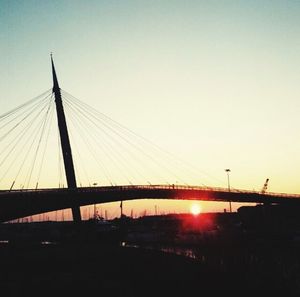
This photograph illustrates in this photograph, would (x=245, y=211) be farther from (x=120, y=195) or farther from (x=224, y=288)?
(x=224, y=288)

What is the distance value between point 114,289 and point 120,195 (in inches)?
1412

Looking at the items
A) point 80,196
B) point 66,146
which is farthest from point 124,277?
point 66,146

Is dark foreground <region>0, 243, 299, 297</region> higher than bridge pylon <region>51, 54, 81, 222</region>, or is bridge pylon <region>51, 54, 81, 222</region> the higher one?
bridge pylon <region>51, 54, 81, 222</region>

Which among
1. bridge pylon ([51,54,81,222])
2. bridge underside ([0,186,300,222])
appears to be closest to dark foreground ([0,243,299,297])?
bridge underside ([0,186,300,222])

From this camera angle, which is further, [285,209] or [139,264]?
[285,209]

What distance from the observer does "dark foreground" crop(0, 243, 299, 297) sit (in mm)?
20966

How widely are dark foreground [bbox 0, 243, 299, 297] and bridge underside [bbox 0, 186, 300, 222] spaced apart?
5.27m

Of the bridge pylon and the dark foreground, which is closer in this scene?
the dark foreground

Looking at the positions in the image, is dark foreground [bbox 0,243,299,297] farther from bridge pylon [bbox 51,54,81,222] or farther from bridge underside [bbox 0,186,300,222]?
bridge pylon [bbox 51,54,81,222]

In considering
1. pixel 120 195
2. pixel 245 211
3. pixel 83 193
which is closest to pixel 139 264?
pixel 83 193

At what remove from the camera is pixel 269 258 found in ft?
122

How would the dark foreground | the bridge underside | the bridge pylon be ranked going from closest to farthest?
the dark foreground, the bridge underside, the bridge pylon

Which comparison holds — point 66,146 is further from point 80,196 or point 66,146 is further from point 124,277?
point 124,277

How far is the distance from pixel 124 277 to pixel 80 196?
75.2 feet
